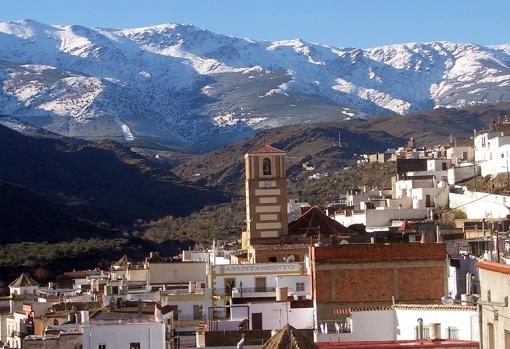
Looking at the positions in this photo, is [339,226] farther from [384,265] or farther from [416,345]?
[416,345]

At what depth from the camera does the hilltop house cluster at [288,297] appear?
85.9 ft

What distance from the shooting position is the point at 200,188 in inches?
7835

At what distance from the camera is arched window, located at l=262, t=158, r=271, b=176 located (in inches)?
2448

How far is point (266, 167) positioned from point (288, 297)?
2378 centimetres

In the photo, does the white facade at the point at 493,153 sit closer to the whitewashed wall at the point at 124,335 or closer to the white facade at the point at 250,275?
the white facade at the point at 250,275

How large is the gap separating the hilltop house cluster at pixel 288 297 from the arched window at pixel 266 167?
6cm

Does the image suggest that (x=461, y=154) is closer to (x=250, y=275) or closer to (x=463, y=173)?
(x=463, y=173)

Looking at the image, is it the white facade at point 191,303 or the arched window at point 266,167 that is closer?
the white facade at point 191,303

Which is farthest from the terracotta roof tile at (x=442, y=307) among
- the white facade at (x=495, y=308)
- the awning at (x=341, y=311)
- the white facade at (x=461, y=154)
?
the white facade at (x=461, y=154)

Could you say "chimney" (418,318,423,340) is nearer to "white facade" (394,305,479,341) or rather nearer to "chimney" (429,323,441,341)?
"white facade" (394,305,479,341)

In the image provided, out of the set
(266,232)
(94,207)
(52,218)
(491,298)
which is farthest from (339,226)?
(94,207)

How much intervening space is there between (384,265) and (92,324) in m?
7.15

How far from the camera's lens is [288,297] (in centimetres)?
3884

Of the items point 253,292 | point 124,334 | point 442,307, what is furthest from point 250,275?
point 442,307
